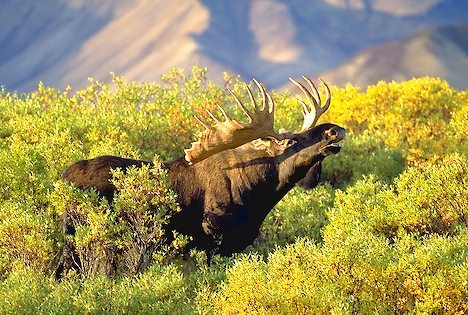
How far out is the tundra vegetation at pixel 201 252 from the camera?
12953mm

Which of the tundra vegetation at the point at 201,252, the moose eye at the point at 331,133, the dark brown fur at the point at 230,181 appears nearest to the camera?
the tundra vegetation at the point at 201,252

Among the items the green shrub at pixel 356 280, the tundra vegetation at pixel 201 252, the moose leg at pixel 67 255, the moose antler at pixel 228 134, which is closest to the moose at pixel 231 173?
the moose antler at pixel 228 134

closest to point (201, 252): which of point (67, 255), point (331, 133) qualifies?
point (67, 255)

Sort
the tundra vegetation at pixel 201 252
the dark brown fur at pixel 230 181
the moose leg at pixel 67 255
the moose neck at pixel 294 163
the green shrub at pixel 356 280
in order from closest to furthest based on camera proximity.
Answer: the green shrub at pixel 356 280, the tundra vegetation at pixel 201 252, the moose leg at pixel 67 255, the dark brown fur at pixel 230 181, the moose neck at pixel 294 163

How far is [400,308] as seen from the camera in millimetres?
12797

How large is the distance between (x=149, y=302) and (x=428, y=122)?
21222 millimetres

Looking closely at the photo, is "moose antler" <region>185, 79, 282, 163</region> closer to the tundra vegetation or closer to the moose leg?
the tundra vegetation

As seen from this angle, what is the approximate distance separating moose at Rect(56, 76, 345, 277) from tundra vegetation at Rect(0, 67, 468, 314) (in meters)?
0.48

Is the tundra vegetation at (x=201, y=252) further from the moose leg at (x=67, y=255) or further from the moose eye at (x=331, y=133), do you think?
the moose eye at (x=331, y=133)

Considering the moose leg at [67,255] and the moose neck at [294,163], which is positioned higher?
the moose neck at [294,163]

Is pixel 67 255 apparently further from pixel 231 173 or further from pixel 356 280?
pixel 356 280

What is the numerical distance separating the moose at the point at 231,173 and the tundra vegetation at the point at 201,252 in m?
0.48

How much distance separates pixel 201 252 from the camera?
16.9 meters

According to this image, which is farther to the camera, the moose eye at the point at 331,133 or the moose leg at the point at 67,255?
the moose eye at the point at 331,133
